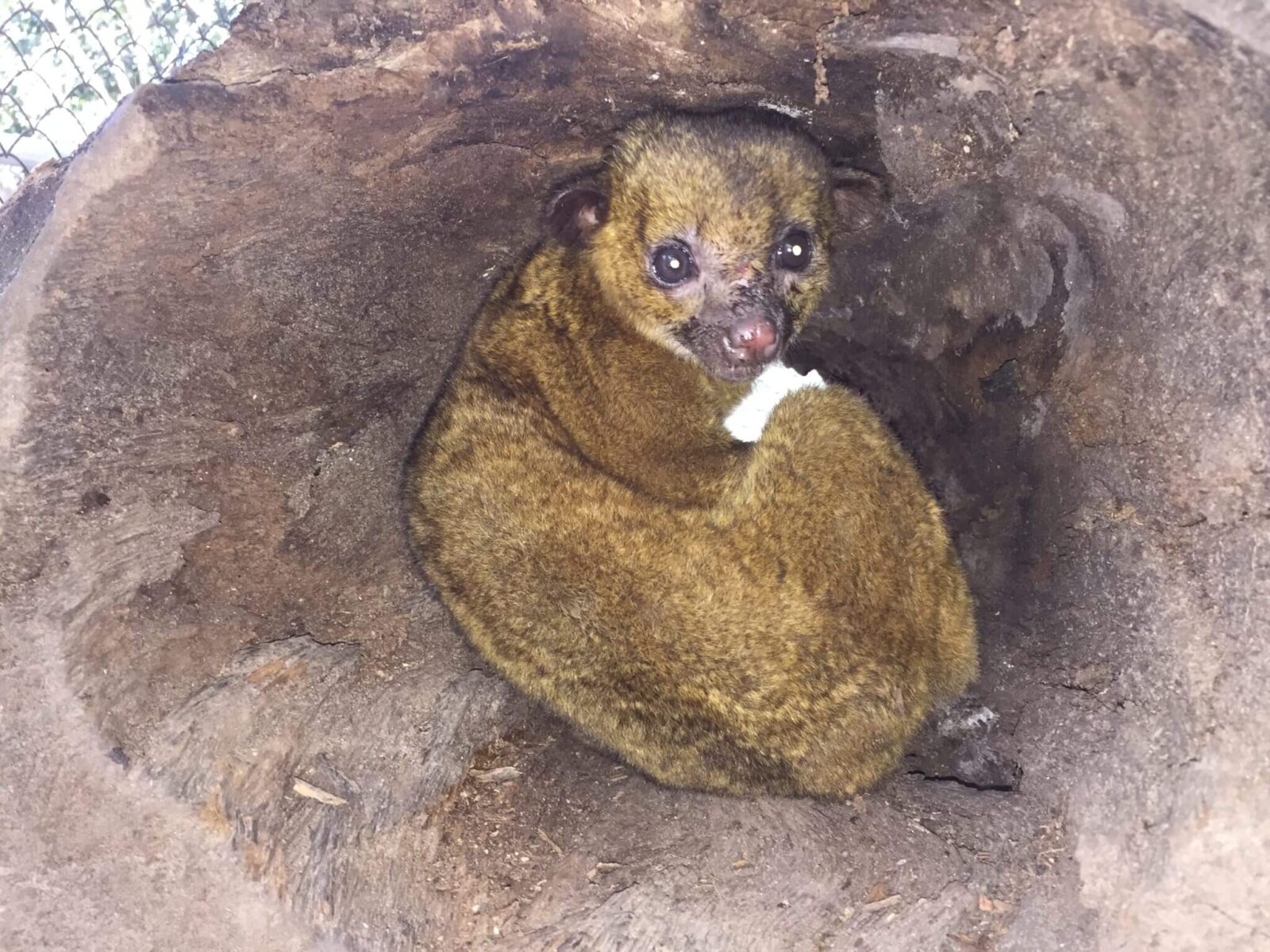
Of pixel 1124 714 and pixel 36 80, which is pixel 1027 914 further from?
pixel 36 80

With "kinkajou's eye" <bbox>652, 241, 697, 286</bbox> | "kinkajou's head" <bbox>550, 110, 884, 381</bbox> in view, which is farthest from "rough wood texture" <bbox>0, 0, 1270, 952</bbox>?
"kinkajou's eye" <bbox>652, 241, 697, 286</bbox>

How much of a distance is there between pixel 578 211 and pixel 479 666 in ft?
5.77

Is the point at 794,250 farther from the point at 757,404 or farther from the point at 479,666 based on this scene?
the point at 479,666

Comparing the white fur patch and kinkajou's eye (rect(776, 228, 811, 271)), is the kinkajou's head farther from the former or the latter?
the white fur patch

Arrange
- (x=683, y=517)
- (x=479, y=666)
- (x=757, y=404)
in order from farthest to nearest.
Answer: (x=757, y=404), (x=479, y=666), (x=683, y=517)

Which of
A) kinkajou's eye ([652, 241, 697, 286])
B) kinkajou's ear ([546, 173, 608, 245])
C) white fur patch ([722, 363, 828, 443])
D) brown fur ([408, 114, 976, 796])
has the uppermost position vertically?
kinkajou's ear ([546, 173, 608, 245])

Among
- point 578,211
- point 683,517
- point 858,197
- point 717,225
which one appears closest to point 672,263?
point 717,225

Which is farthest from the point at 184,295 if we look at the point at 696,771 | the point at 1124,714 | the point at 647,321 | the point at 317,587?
the point at 1124,714

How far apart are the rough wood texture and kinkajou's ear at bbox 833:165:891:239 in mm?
197

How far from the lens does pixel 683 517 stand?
294cm

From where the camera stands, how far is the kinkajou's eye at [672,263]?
3414 mm

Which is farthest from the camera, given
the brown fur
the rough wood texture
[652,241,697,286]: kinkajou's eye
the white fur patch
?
the white fur patch

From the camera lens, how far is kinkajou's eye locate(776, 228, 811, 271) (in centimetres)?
344

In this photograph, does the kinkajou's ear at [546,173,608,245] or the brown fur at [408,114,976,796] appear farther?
the kinkajou's ear at [546,173,608,245]
